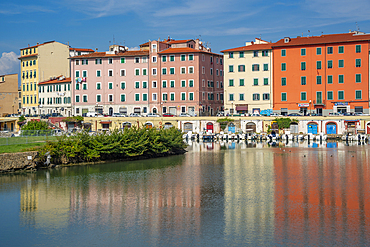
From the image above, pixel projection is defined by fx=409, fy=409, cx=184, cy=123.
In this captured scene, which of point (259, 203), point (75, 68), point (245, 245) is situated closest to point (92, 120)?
point (75, 68)

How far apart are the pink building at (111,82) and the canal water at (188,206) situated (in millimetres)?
54292

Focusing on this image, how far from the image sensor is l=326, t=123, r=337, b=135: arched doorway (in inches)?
2906

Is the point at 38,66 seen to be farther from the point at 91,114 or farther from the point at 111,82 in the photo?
the point at 91,114

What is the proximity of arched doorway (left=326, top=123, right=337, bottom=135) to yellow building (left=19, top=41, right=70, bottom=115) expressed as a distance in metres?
66.6

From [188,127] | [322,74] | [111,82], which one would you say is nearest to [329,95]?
[322,74]

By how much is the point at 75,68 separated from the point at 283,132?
1959 inches

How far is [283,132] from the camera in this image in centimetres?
7594

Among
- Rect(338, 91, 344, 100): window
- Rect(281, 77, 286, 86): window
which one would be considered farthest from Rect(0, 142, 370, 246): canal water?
Rect(281, 77, 286, 86): window

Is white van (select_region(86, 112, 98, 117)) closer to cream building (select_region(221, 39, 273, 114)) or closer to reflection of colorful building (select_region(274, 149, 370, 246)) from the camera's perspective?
cream building (select_region(221, 39, 273, 114))

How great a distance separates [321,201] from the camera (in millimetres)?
23906

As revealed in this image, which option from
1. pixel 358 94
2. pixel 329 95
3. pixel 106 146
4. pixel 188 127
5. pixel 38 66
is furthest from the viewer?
pixel 38 66

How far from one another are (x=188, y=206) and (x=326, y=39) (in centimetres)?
6754

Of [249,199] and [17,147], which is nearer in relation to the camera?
[249,199]

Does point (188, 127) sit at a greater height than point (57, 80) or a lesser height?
lesser
